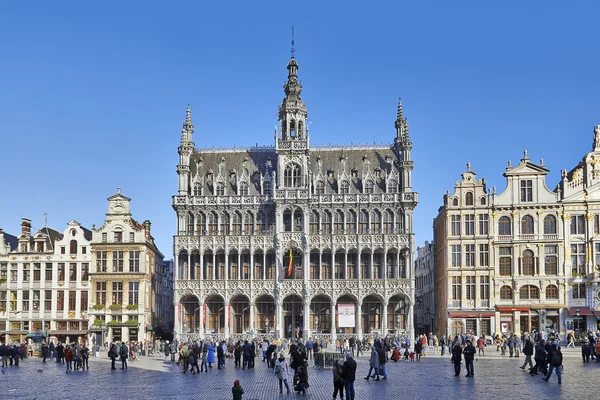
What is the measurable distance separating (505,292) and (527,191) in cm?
1068

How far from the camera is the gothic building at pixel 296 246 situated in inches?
3369

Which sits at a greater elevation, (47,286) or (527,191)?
(527,191)

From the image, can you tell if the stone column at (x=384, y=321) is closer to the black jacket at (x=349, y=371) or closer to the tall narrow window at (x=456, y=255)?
the tall narrow window at (x=456, y=255)

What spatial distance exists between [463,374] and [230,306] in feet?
150

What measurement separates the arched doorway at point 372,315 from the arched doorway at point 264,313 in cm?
957

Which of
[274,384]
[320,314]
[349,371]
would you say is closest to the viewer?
[349,371]

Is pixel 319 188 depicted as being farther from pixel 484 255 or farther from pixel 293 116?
pixel 484 255

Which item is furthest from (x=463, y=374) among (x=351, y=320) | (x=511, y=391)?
(x=351, y=320)

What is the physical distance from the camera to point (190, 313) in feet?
291

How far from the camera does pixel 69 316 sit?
87938mm

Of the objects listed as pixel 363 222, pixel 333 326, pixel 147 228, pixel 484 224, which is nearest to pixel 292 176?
pixel 363 222

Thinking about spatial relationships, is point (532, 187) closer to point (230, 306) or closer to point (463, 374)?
point (230, 306)

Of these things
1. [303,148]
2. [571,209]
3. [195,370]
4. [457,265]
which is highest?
[303,148]

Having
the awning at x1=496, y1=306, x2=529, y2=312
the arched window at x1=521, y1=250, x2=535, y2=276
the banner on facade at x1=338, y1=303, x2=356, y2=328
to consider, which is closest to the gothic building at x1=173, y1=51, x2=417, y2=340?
the awning at x1=496, y1=306, x2=529, y2=312
